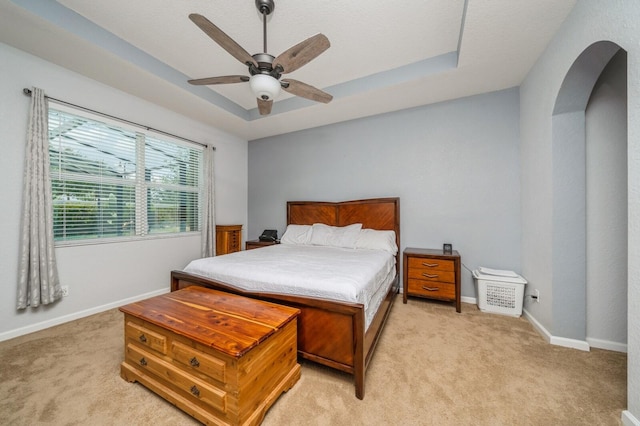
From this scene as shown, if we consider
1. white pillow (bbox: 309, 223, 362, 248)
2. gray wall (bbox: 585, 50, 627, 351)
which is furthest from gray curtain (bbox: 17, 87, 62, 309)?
gray wall (bbox: 585, 50, 627, 351)

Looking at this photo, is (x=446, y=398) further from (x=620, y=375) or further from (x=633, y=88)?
(x=633, y=88)

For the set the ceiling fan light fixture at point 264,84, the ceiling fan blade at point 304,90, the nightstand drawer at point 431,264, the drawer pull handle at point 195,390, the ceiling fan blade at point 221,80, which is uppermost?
the ceiling fan blade at point 221,80

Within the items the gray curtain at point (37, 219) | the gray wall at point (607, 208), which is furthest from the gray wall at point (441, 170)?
the gray curtain at point (37, 219)

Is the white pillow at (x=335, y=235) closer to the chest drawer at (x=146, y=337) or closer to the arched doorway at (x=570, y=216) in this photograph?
the arched doorway at (x=570, y=216)

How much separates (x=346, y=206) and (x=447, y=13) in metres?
2.44

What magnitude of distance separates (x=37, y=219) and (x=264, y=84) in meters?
2.51

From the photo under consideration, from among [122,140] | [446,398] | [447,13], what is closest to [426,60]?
[447,13]

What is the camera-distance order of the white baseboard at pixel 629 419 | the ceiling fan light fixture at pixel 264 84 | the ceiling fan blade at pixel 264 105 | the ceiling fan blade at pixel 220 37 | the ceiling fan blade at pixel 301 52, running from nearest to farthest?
the white baseboard at pixel 629 419
the ceiling fan blade at pixel 220 37
the ceiling fan blade at pixel 301 52
the ceiling fan light fixture at pixel 264 84
the ceiling fan blade at pixel 264 105

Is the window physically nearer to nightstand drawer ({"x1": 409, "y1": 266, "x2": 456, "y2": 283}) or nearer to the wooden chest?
the wooden chest

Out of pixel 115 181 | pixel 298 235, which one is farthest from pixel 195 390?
pixel 115 181

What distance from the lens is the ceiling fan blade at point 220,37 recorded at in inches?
54.9

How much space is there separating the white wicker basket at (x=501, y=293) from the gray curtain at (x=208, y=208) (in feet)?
12.4


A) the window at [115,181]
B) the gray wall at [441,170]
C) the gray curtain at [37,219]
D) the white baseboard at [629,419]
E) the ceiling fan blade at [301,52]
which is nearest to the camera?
the white baseboard at [629,419]

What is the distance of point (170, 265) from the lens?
3459mm
